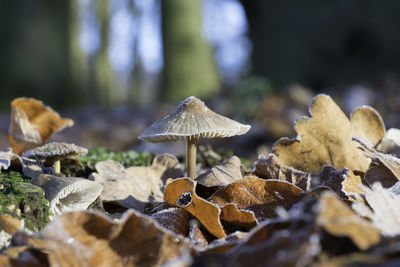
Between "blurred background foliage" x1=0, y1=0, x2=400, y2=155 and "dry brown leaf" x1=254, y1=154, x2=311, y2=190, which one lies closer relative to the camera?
"dry brown leaf" x1=254, y1=154, x2=311, y2=190

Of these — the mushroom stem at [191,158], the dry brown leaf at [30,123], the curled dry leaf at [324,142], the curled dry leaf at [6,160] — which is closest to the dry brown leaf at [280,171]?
the curled dry leaf at [324,142]

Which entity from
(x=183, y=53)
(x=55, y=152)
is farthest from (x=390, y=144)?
(x=183, y=53)

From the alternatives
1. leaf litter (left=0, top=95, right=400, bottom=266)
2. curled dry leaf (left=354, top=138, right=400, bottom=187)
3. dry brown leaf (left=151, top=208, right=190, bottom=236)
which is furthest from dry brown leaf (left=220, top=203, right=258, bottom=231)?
curled dry leaf (left=354, top=138, right=400, bottom=187)

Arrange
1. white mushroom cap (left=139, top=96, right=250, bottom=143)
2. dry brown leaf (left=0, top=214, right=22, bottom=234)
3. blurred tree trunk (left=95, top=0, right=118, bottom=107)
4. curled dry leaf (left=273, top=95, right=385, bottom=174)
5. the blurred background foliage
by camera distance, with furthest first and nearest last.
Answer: blurred tree trunk (left=95, top=0, right=118, bottom=107)
the blurred background foliage
curled dry leaf (left=273, top=95, right=385, bottom=174)
white mushroom cap (left=139, top=96, right=250, bottom=143)
dry brown leaf (left=0, top=214, right=22, bottom=234)

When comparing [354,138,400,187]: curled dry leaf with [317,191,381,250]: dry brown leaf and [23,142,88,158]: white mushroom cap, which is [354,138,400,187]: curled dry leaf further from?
[23,142,88,158]: white mushroom cap

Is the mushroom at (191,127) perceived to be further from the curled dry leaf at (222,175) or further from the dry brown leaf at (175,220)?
the dry brown leaf at (175,220)

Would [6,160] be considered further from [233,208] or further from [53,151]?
[233,208]

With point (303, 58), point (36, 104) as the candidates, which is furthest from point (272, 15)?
point (36, 104)
